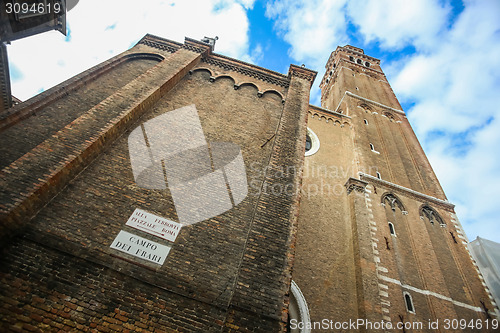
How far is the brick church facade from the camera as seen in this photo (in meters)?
4.14

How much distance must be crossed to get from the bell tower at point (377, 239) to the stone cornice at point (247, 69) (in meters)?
4.47

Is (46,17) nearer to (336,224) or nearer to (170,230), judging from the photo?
(170,230)

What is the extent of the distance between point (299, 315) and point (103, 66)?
10.5 metres

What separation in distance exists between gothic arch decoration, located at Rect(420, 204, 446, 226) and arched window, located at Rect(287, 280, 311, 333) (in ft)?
26.5

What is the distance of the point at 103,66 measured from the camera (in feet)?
27.3

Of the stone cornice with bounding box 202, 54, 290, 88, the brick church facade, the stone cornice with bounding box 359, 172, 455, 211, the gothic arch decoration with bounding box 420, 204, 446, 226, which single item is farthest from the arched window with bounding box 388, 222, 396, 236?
the stone cornice with bounding box 202, 54, 290, 88

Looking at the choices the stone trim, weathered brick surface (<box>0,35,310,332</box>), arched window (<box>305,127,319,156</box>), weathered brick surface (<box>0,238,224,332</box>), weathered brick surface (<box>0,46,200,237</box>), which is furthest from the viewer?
arched window (<box>305,127,319,156</box>)

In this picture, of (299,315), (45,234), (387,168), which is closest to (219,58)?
(45,234)

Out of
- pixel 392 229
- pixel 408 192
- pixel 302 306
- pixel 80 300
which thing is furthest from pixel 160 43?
pixel 408 192

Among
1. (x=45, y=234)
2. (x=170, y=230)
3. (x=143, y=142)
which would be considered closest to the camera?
(x=45, y=234)

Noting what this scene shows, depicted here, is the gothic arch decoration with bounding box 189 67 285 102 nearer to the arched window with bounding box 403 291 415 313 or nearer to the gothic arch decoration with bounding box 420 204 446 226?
the arched window with bounding box 403 291 415 313

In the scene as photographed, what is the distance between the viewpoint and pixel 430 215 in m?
12.1

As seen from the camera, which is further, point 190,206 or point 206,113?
point 206,113

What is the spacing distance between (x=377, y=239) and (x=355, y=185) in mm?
2649
